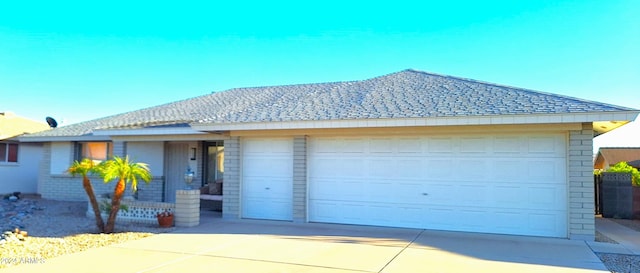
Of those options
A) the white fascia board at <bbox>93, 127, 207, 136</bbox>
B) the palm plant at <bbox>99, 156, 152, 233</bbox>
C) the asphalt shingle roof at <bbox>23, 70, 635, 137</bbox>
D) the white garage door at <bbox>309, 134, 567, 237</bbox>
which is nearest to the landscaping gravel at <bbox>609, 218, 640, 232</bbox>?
the white garage door at <bbox>309, 134, 567, 237</bbox>

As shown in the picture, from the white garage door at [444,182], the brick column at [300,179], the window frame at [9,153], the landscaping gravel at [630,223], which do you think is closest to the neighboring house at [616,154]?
the landscaping gravel at [630,223]

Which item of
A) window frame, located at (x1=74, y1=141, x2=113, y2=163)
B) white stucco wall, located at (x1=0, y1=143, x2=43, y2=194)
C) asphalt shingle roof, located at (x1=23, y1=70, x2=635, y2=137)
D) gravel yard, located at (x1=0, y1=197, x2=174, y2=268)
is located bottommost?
gravel yard, located at (x1=0, y1=197, x2=174, y2=268)

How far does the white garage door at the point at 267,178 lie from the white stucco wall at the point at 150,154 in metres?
5.22

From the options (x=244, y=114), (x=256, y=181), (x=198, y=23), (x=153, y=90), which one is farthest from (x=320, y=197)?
(x=153, y=90)

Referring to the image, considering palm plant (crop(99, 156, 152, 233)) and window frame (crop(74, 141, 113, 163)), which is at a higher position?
window frame (crop(74, 141, 113, 163))

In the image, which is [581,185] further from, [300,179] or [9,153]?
[9,153]

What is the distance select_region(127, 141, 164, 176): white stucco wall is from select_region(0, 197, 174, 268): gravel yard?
2773mm

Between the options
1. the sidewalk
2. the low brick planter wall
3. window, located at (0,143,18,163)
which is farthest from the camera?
window, located at (0,143,18,163)

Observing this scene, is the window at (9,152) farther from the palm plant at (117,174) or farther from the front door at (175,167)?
the palm plant at (117,174)

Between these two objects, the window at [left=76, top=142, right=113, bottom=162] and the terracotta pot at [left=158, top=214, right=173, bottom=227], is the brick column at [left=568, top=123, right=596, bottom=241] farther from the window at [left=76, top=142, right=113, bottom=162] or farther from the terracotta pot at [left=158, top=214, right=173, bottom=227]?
the window at [left=76, top=142, right=113, bottom=162]

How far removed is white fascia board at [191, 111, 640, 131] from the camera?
8484 millimetres

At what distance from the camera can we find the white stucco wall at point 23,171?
20.5 meters

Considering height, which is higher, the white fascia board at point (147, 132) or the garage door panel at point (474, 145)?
the white fascia board at point (147, 132)

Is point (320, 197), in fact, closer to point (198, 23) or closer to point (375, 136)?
point (375, 136)
